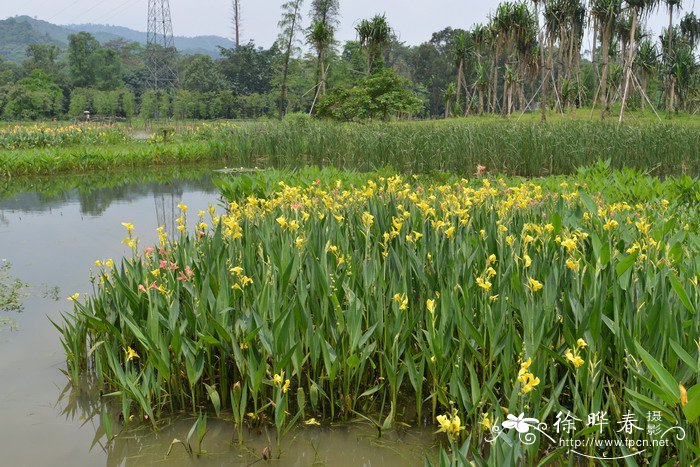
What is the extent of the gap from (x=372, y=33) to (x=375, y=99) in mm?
6347

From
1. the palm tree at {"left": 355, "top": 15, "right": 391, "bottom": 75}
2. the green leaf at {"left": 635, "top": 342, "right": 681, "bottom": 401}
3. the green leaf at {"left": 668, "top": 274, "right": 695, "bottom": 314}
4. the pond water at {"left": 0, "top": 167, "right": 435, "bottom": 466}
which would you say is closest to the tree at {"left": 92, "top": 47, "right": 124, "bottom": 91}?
the palm tree at {"left": 355, "top": 15, "right": 391, "bottom": 75}

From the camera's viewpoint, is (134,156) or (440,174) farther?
(134,156)

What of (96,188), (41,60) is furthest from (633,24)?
(41,60)

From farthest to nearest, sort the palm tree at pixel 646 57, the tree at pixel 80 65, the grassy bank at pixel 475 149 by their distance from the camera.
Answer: the tree at pixel 80 65 < the palm tree at pixel 646 57 < the grassy bank at pixel 475 149

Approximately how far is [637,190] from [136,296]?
16.1ft

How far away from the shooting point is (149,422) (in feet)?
10.3

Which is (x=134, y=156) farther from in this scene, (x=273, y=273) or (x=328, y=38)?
(x=328, y=38)

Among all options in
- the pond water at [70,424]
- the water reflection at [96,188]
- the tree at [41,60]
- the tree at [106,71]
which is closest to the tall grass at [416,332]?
the pond water at [70,424]

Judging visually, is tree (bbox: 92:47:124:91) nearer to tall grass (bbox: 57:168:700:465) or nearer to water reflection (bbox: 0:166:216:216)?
water reflection (bbox: 0:166:216:216)

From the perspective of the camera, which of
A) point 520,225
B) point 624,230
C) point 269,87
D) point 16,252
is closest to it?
point 624,230

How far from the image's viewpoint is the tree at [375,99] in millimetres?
24531

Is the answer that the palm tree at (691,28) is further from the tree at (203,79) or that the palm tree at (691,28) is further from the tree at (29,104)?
the tree at (29,104)

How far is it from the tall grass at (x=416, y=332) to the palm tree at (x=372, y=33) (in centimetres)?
2649

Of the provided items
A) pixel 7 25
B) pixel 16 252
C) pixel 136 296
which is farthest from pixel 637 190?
pixel 7 25
